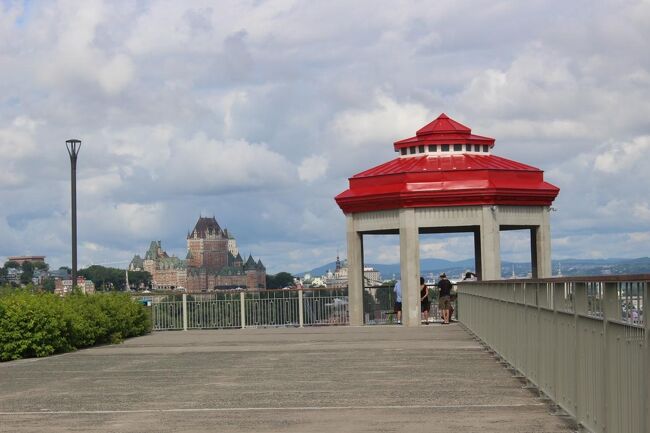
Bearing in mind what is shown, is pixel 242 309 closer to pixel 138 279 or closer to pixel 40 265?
pixel 40 265

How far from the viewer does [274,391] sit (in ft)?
50.8

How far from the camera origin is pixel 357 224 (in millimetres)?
38062

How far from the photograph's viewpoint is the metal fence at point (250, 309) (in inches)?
1526

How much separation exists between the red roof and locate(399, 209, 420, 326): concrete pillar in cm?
356

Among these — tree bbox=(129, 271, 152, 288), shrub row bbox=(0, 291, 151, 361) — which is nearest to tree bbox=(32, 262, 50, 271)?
tree bbox=(129, 271, 152, 288)

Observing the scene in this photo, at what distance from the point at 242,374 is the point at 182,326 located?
2064cm

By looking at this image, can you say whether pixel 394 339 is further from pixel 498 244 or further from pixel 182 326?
pixel 182 326

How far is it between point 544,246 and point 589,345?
28.0 m

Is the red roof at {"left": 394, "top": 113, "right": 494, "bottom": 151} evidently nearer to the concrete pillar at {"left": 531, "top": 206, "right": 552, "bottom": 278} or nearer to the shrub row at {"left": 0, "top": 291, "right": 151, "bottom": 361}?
the concrete pillar at {"left": 531, "top": 206, "right": 552, "bottom": 278}

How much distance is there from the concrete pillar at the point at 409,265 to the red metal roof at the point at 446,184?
56 centimetres

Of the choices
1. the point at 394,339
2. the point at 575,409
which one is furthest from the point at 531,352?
the point at 394,339

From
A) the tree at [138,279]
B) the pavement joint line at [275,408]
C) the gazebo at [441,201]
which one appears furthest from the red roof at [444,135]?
the tree at [138,279]

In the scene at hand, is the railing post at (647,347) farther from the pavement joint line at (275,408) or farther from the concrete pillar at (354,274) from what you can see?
the concrete pillar at (354,274)

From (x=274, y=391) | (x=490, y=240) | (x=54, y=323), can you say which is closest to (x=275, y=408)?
(x=274, y=391)
